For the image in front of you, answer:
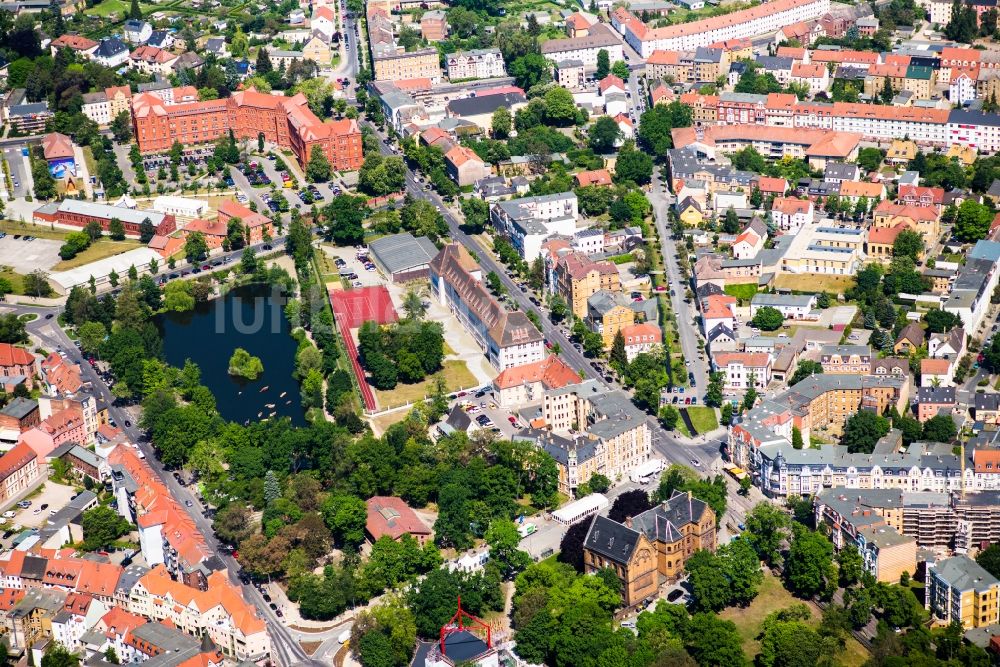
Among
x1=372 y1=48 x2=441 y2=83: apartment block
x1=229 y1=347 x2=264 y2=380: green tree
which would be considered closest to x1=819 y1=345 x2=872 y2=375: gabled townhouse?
x1=229 y1=347 x2=264 y2=380: green tree

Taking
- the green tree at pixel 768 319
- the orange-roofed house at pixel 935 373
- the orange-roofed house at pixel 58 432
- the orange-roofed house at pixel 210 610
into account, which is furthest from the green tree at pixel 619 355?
the orange-roofed house at pixel 58 432

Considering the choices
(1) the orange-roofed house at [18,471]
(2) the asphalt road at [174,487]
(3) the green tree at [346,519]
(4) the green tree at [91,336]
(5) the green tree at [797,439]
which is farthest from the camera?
(4) the green tree at [91,336]

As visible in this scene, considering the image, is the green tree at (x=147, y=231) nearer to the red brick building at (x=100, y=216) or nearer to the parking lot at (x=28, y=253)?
the red brick building at (x=100, y=216)

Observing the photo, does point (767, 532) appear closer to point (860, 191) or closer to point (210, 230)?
point (860, 191)

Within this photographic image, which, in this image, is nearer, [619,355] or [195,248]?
[619,355]

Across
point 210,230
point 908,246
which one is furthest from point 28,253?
point 908,246
